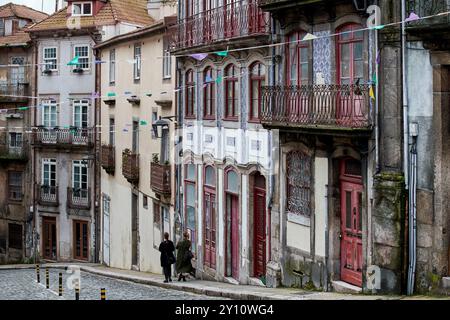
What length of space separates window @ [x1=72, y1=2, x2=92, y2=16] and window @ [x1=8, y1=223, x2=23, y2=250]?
11.1 meters

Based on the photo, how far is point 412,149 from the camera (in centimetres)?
1730

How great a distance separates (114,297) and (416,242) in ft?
26.4

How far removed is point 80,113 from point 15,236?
25.4 ft

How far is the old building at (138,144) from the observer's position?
31078 millimetres

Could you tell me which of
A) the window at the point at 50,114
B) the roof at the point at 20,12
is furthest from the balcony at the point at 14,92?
the roof at the point at 20,12

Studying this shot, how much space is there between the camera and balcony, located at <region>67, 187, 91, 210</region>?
43219 millimetres

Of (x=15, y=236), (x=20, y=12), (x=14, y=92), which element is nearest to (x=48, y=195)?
(x=15, y=236)

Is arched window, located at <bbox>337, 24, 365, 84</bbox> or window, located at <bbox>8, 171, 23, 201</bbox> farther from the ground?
arched window, located at <bbox>337, 24, 365, 84</bbox>

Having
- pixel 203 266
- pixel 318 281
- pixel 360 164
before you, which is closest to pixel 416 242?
pixel 360 164

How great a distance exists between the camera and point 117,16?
136 feet

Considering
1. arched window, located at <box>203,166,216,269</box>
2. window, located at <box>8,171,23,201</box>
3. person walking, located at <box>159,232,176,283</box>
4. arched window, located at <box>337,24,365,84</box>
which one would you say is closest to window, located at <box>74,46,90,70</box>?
window, located at <box>8,171,23,201</box>

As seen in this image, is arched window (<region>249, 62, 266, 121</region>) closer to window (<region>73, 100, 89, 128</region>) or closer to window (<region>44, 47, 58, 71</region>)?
window (<region>73, 100, 89, 128</region>)

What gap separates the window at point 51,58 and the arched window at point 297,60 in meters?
25.3

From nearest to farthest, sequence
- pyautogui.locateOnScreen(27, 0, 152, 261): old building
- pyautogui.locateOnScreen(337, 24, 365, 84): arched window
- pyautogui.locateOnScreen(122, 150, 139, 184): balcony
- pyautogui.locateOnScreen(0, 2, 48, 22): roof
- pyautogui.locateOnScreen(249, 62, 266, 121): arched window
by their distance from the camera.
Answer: pyautogui.locateOnScreen(337, 24, 365, 84): arched window, pyautogui.locateOnScreen(249, 62, 266, 121): arched window, pyautogui.locateOnScreen(122, 150, 139, 184): balcony, pyautogui.locateOnScreen(27, 0, 152, 261): old building, pyautogui.locateOnScreen(0, 2, 48, 22): roof
